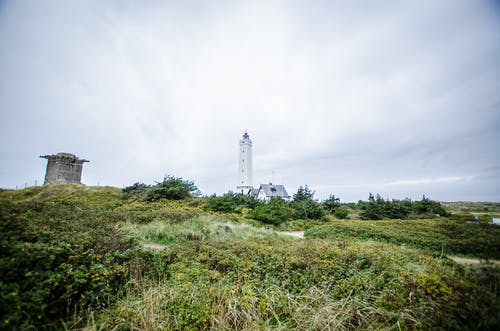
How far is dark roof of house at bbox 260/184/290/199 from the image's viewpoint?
1367 inches

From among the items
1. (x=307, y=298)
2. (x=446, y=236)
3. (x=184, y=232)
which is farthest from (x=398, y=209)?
(x=307, y=298)

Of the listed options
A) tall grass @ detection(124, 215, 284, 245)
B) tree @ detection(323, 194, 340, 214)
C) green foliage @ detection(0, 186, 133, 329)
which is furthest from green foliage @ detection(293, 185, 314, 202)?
green foliage @ detection(0, 186, 133, 329)

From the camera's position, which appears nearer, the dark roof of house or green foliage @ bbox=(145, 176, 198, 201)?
green foliage @ bbox=(145, 176, 198, 201)

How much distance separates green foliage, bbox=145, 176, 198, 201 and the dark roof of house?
18986 millimetres

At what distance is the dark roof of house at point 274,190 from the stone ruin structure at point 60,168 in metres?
26.3

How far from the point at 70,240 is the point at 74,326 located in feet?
3.92

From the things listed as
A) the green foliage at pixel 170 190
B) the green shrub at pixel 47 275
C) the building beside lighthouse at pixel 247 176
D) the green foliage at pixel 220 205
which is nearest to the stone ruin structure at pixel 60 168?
the green foliage at pixel 170 190

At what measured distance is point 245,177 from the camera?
37406 mm

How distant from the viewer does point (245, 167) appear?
37.6 meters

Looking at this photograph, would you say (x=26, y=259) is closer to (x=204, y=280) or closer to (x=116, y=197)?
(x=204, y=280)

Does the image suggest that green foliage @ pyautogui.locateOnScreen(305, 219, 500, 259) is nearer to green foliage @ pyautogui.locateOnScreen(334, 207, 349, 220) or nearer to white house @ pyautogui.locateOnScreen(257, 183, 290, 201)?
green foliage @ pyautogui.locateOnScreen(334, 207, 349, 220)

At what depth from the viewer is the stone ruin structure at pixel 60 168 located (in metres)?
22.2

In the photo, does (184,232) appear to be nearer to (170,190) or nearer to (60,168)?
(170,190)

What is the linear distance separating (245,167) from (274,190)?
6977 mm
